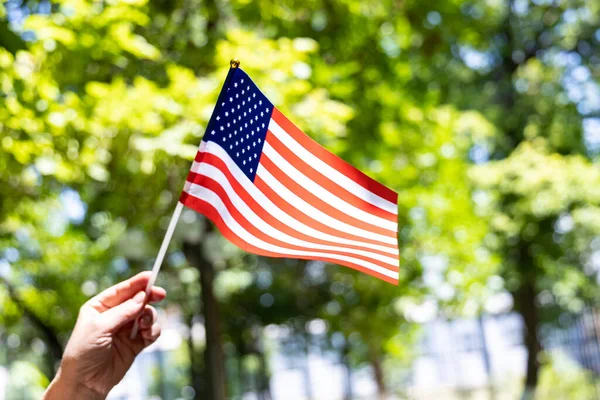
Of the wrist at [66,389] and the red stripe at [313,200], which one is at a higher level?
the red stripe at [313,200]

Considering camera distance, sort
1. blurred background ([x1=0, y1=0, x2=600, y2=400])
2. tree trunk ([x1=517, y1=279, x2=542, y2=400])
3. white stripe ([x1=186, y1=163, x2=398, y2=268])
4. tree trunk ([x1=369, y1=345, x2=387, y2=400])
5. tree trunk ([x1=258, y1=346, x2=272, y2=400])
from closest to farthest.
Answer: white stripe ([x1=186, y1=163, x2=398, y2=268]) → blurred background ([x1=0, y1=0, x2=600, y2=400]) → tree trunk ([x1=369, y1=345, x2=387, y2=400]) → tree trunk ([x1=517, y1=279, x2=542, y2=400]) → tree trunk ([x1=258, y1=346, x2=272, y2=400])

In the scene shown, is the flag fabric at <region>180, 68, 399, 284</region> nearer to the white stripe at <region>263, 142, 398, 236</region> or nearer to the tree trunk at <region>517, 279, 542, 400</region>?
the white stripe at <region>263, 142, 398, 236</region>

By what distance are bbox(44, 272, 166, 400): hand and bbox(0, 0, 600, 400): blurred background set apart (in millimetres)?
3271

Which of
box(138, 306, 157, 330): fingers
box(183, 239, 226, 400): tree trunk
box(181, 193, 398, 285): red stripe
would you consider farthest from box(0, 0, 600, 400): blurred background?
box(138, 306, 157, 330): fingers

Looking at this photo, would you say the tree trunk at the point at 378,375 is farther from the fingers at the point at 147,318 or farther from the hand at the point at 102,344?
the hand at the point at 102,344

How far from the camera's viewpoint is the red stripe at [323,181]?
4488 mm

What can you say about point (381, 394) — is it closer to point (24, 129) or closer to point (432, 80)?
point (432, 80)

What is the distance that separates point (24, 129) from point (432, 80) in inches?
371

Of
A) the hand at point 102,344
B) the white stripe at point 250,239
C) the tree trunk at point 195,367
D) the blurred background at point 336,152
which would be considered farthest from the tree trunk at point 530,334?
the hand at point 102,344

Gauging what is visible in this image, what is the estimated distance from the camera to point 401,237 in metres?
15.2

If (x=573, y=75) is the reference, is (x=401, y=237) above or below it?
below

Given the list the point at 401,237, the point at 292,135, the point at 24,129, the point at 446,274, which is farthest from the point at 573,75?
the point at 292,135

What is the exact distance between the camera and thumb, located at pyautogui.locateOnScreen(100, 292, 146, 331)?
372cm

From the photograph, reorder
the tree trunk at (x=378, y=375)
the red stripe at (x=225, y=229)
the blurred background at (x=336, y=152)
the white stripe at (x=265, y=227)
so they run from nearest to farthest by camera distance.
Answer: the red stripe at (x=225, y=229) < the white stripe at (x=265, y=227) < the blurred background at (x=336, y=152) < the tree trunk at (x=378, y=375)
